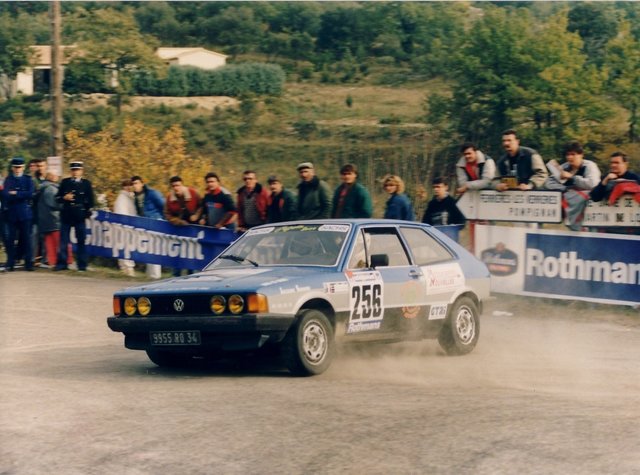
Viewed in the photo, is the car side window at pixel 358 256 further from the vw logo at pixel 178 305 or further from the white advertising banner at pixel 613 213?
the white advertising banner at pixel 613 213

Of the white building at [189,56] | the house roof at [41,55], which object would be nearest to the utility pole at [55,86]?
the house roof at [41,55]

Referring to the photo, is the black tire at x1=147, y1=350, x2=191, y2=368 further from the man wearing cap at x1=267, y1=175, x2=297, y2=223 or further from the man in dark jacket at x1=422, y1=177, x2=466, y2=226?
the man in dark jacket at x1=422, y1=177, x2=466, y2=226

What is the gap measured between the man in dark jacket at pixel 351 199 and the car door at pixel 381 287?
4.69m

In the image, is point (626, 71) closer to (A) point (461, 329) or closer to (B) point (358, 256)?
(A) point (461, 329)

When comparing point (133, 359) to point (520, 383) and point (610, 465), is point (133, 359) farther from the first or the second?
point (610, 465)

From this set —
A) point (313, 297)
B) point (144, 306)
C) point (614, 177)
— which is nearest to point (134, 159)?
point (614, 177)

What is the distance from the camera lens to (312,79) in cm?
12606

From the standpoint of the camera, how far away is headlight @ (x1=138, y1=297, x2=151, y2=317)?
1055 cm

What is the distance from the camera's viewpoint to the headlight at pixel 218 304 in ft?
33.2

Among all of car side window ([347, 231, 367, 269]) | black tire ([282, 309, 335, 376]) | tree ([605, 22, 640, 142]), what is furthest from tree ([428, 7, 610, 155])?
black tire ([282, 309, 335, 376])

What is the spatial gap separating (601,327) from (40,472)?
362 inches

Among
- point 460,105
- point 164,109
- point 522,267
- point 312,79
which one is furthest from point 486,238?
point 312,79

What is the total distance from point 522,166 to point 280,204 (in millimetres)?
3594

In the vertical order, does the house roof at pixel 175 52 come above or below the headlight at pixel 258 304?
above
